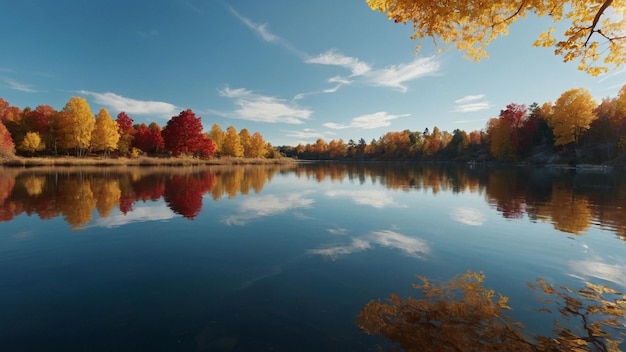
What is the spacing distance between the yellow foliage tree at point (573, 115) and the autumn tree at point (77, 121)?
109 m

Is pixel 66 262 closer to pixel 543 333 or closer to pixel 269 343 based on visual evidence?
pixel 269 343

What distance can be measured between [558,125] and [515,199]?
236 ft

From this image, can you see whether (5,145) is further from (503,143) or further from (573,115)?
(503,143)

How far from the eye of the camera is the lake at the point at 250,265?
→ 449 cm

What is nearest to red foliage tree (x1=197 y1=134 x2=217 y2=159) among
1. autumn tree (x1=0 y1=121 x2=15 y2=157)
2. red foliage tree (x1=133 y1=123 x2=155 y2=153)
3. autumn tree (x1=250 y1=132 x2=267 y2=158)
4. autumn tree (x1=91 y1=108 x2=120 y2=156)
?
red foliage tree (x1=133 y1=123 x2=155 y2=153)

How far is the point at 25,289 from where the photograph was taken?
5789 millimetres

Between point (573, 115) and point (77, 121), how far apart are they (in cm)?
11174

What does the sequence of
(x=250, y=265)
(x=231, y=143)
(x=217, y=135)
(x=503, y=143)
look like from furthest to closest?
(x=217, y=135), (x=231, y=143), (x=503, y=143), (x=250, y=265)

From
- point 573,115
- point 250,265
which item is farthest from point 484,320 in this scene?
point 573,115

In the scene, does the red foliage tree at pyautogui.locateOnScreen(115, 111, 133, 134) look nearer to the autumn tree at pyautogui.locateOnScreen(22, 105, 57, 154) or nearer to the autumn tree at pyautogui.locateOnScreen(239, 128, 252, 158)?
the autumn tree at pyautogui.locateOnScreen(22, 105, 57, 154)

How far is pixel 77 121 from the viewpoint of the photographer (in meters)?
57.9

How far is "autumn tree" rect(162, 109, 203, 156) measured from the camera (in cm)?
6962

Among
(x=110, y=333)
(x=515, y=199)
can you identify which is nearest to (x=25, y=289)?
(x=110, y=333)

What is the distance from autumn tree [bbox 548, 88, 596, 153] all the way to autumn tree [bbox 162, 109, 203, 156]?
90.5 meters
